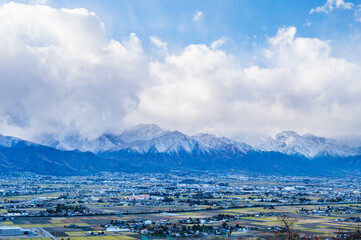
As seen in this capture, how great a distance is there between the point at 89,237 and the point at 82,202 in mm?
54597

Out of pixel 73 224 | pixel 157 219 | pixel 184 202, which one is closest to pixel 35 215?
pixel 73 224

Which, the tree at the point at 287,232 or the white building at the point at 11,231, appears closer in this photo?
the tree at the point at 287,232

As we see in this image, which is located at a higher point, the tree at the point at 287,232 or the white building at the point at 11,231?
the tree at the point at 287,232

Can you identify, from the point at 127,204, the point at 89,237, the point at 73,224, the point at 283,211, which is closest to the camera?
the point at 89,237

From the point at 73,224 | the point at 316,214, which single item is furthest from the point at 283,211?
the point at 73,224

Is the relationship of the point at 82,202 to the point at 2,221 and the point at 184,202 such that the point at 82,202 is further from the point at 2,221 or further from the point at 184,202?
the point at 2,221

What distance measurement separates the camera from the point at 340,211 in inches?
4018

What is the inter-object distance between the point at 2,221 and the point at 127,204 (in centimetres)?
4169

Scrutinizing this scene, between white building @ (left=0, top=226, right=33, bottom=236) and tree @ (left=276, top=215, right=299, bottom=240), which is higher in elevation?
tree @ (left=276, top=215, right=299, bottom=240)

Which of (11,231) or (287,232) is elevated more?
(287,232)

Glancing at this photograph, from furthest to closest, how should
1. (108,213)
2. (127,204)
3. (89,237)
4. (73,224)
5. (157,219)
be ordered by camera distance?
(127,204)
(108,213)
(157,219)
(73,224)
(89,237)

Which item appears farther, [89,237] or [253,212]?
[253,212]

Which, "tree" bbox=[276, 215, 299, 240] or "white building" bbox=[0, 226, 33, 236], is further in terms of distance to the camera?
"white building" bbox=[0, 226, 33, 236]

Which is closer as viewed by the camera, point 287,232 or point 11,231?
point 287,232
